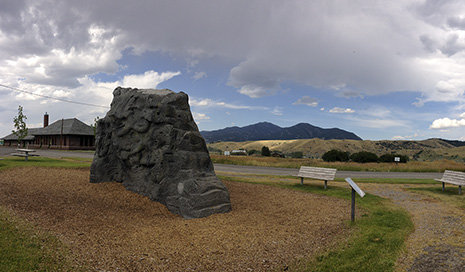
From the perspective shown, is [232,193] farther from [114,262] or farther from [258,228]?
[114,262]

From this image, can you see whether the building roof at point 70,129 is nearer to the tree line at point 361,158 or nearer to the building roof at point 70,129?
the building roof at point 70,129

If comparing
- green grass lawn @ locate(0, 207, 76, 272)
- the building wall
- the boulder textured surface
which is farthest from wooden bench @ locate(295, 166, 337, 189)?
the building wall

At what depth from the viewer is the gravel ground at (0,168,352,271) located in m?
5.52

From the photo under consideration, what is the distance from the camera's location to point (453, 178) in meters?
15.1

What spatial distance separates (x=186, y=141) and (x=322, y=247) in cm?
533

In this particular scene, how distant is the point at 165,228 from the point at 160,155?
2960 mm

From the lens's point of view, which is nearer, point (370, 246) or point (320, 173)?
point (370, 246)

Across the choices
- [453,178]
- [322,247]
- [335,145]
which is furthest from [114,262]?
[335,145]

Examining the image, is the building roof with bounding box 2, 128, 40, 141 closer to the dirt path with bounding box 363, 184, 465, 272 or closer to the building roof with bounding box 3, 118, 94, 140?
the building roof with bounding box 3, 118, 94, 140

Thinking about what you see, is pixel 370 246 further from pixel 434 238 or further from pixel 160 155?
pixel 160 155

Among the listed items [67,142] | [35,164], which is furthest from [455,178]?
[67,142]

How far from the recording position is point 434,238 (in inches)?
289

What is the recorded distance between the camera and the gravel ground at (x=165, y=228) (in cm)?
552

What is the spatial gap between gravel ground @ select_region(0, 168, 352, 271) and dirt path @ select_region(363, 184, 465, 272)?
1606mm
